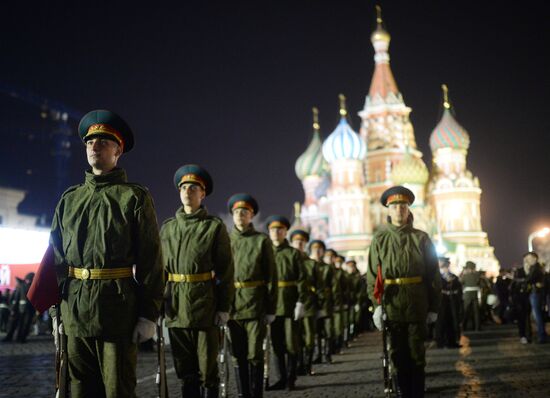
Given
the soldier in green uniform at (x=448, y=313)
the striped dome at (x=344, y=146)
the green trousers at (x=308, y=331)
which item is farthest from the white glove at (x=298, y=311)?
the striped dome at (x=344, y=146)

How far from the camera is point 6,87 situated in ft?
281

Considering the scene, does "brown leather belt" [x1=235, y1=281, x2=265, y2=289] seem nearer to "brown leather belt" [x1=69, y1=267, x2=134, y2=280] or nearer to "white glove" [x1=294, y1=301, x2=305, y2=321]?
"white glove" [x1=294, y1=301, x2=305, y2=321]

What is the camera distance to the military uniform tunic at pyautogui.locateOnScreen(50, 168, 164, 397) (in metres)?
4.14

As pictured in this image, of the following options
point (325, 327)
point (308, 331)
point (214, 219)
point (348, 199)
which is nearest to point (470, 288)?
point (325, 327)

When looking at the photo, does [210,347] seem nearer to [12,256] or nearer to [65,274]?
[65,274]

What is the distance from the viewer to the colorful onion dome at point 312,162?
3223 inches

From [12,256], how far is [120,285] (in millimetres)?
20004

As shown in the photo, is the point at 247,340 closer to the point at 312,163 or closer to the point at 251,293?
the point at 251,293

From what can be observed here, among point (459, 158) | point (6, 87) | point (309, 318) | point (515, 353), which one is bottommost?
point (515, 353)

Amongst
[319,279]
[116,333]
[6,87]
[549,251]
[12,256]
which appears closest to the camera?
[116,333]

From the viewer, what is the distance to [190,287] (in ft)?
19.8

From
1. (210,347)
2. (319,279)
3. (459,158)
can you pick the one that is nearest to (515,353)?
(319,279)

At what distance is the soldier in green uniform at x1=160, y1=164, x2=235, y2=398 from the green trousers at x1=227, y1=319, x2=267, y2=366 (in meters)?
1.20

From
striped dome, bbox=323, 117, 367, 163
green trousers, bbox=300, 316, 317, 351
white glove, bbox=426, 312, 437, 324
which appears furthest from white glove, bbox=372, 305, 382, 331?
striped dome, bbox=323, 117, 367, 163
